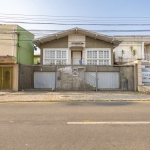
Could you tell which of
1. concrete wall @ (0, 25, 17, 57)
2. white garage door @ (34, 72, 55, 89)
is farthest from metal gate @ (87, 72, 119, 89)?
concrete wall @ (0, 25, 17, 57)

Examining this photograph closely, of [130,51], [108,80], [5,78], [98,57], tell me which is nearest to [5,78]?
[5,78]

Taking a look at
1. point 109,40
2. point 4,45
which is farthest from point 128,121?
point 4,45

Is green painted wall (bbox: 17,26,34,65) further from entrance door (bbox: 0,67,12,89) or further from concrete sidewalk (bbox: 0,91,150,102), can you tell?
concrete sidewalk (bbox: 0,91,150,102)

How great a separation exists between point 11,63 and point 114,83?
1020cm

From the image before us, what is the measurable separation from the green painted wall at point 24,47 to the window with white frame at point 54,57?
2.69m

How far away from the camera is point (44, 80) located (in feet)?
52.4

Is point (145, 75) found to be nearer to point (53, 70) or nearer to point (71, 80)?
point (71, 80)

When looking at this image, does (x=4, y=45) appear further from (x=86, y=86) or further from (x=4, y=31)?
(x=86, y=86)

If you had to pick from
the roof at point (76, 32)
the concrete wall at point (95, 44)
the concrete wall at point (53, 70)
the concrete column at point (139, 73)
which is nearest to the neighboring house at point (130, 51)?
the concrete wall at point (95, 44)

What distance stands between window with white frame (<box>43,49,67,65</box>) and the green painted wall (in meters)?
2.69

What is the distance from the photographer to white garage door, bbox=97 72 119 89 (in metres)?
15.7

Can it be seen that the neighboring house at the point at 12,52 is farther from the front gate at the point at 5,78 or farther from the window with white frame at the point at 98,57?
the window with white frame at the point at 98,57

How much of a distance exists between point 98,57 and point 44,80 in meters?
6.97

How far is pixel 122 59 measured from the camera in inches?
880
